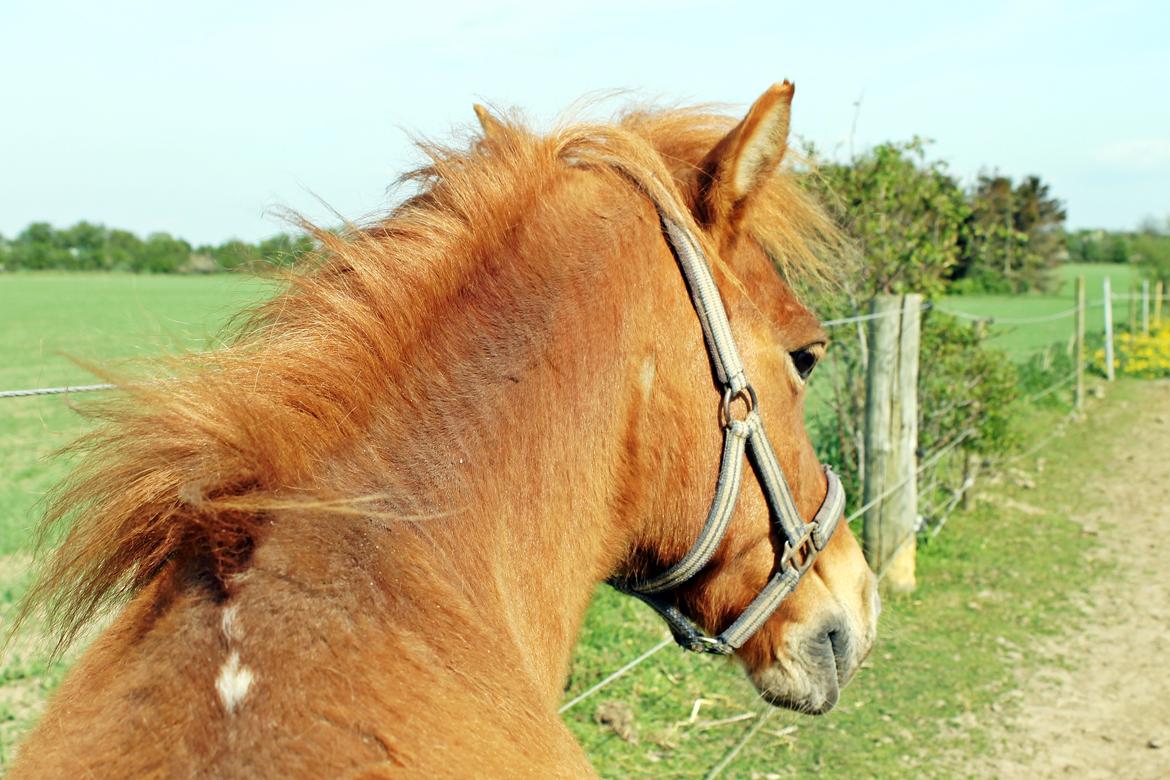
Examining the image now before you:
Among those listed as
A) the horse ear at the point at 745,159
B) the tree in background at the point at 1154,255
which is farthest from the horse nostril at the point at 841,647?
the tree in background at the point at 1154,255

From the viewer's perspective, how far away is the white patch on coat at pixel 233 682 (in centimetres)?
115

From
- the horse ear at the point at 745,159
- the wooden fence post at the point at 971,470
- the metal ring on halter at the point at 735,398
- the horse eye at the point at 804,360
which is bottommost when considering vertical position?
the wooden fence post at the point at 971,470

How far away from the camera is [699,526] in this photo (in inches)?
74.1

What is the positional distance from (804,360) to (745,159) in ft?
1.70

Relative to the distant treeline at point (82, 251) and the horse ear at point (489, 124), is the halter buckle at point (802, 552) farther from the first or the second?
the distant treeline at point (82, 251)

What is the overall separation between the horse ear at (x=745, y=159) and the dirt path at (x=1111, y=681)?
3.43 meters

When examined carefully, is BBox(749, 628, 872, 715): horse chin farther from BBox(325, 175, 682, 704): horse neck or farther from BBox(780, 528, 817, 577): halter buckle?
BBox(325, 175, 682, 704): horse neck

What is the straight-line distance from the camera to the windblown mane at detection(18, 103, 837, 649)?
53.4 inches

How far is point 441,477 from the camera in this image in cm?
149

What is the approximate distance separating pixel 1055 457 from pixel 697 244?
946cm

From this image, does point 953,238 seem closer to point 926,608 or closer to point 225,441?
point 926,608

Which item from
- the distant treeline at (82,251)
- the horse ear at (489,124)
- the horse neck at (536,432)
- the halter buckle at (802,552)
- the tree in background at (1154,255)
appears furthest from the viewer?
the distant treeline at (82,251)

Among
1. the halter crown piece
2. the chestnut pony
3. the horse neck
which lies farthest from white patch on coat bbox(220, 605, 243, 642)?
the halter crown piece

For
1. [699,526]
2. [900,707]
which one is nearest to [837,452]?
[900,707]
